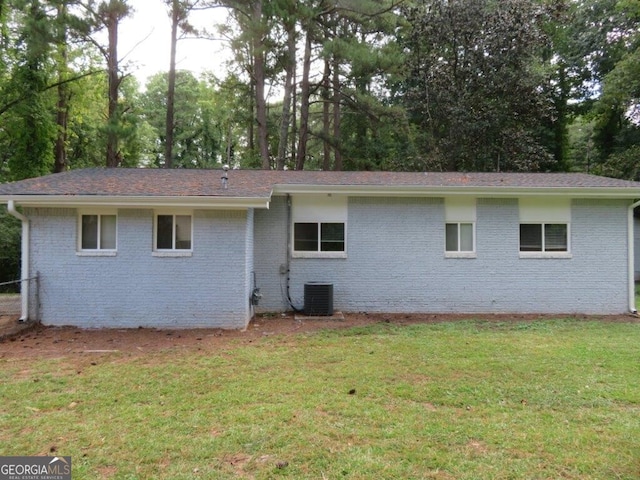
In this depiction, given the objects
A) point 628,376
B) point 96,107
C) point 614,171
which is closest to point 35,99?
point 96,107

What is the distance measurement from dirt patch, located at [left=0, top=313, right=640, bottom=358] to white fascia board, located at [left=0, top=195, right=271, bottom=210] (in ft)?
7.66

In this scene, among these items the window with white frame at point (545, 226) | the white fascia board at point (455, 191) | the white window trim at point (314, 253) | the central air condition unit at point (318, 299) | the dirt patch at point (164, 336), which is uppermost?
the white fascia board at point (455, 191)

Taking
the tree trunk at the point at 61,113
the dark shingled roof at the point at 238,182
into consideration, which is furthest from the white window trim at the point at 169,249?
the tree trunk at the point at 61,113

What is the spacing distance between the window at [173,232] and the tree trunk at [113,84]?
7713mm

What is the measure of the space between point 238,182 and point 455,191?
196 inches

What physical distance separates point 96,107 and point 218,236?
18.6 metres

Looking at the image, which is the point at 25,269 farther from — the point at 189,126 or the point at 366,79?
the point at 189,126

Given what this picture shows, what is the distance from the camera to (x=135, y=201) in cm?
737

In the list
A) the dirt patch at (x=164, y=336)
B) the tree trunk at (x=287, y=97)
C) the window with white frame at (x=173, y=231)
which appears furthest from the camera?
the tree trunk at (x=287, y=97)

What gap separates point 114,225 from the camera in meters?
7.80

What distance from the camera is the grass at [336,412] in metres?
2.94

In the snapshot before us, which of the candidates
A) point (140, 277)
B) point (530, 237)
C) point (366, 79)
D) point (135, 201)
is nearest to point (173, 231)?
point (135, 201)

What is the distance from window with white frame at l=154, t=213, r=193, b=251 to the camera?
7777mm

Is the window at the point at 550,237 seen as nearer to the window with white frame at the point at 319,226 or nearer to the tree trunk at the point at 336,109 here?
the window with white frame at the point at 319,226
